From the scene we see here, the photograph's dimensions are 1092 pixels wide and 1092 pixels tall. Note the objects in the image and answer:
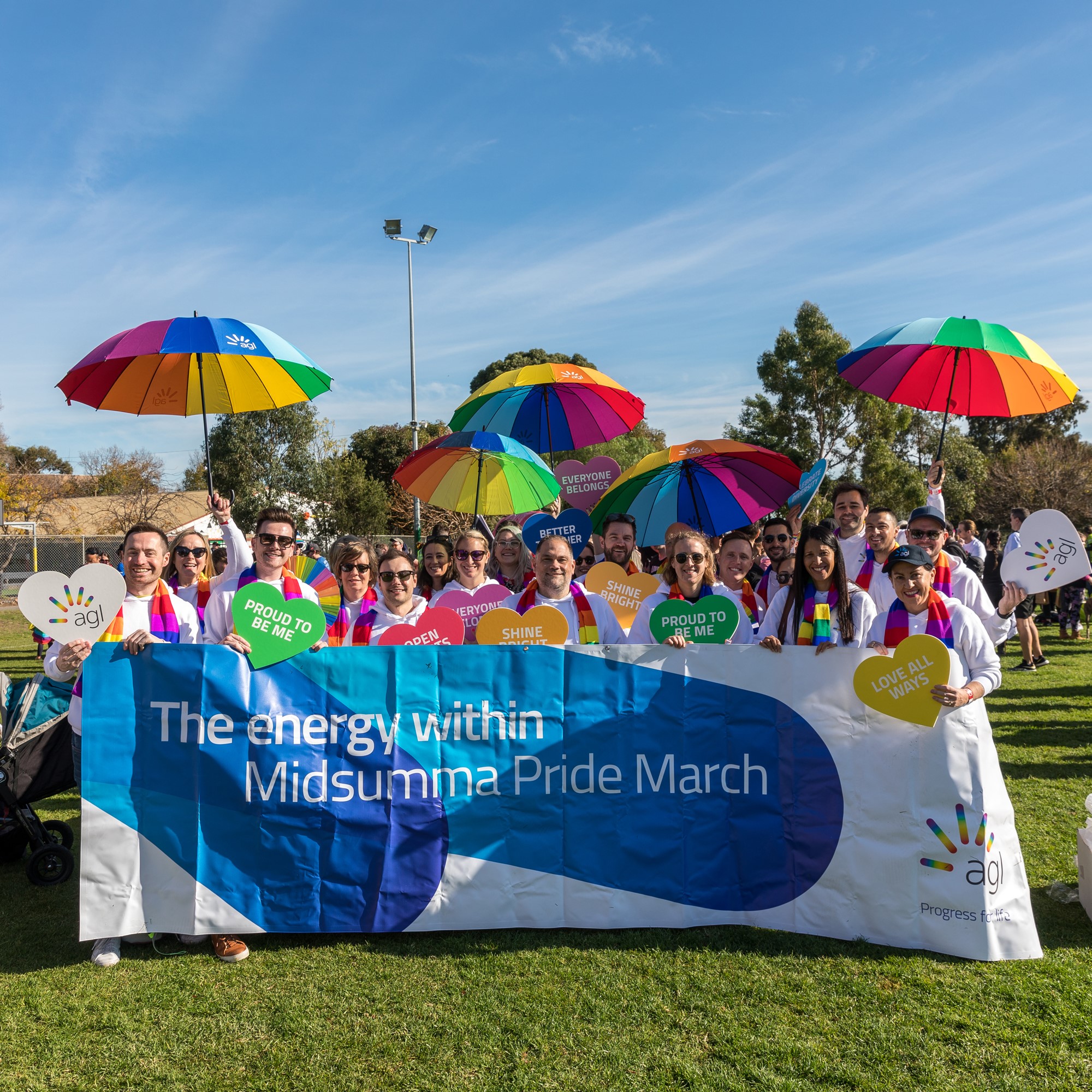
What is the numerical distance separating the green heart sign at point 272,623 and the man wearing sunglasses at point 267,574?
13cm

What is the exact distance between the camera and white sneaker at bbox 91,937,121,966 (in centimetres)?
361

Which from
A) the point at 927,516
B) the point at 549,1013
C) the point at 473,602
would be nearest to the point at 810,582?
the point at 927,516

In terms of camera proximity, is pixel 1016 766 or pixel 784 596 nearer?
pixel 784 596

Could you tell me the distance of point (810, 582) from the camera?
408cm

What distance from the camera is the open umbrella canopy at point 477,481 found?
22.0ft

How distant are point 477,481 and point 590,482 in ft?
8.78

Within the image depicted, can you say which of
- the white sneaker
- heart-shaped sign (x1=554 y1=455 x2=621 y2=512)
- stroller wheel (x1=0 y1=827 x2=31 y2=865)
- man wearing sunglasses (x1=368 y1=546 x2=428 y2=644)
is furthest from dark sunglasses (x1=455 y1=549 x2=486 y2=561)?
heart-shaped sign (x1=554 y1=455 x2=621 y2=512)

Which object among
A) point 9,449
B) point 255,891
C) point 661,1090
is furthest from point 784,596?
point 9,449

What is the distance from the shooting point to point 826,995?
326 cm

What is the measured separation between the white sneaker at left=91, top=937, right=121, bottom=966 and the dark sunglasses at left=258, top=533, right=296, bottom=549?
2000mm

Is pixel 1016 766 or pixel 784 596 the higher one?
pixel 784 596

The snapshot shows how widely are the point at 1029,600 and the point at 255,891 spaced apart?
1297 cm

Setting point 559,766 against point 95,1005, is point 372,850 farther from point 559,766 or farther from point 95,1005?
point 95,1005

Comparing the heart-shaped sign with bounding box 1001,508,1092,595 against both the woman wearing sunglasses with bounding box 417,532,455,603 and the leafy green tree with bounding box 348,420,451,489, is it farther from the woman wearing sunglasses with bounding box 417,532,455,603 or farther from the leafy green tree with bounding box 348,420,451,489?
the leafy green tree with bounding box 348,420,451,489
